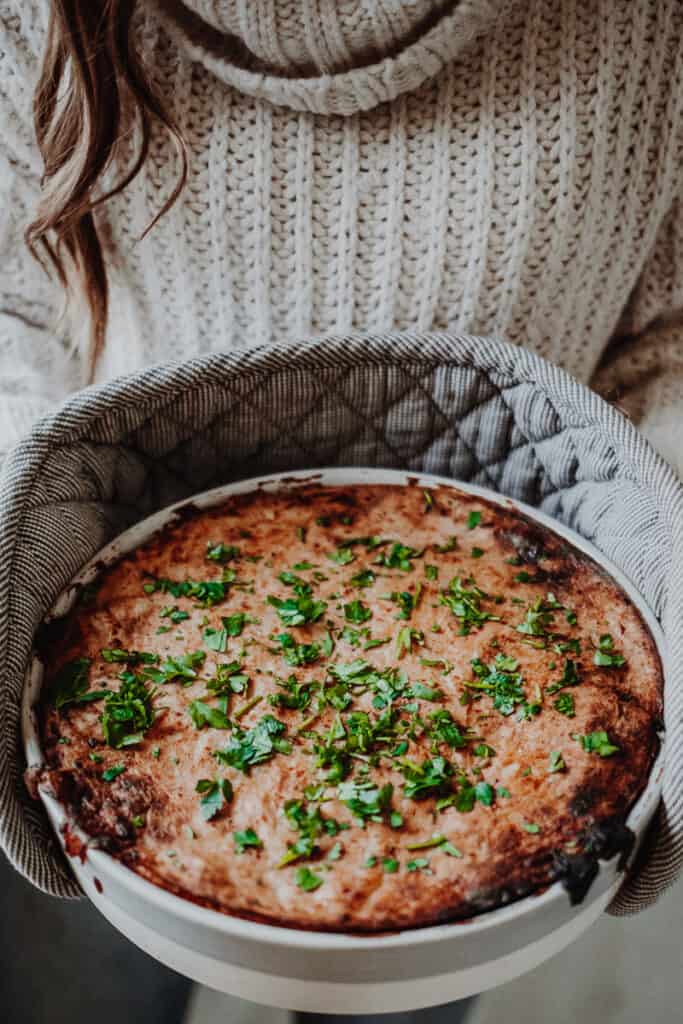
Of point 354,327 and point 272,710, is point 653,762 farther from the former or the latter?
point 354,327

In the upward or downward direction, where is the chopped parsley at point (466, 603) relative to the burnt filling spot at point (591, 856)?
upward

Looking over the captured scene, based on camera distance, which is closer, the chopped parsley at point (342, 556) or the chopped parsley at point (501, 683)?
the chopped parsley at point (501, 683)

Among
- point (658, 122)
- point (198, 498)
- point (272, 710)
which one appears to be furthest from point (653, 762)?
point (658, 122)

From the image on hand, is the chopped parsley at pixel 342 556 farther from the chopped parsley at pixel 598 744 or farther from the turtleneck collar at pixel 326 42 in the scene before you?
the turtleneck collar at pixel 326 42

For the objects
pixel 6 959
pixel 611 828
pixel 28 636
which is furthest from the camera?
pixel 6 959

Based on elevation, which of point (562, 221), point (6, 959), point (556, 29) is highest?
point (556, 29)

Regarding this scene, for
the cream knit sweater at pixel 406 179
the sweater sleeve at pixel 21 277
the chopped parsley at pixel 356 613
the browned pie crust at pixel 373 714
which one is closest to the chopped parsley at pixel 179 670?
the browned pie crust at pixel 373 714

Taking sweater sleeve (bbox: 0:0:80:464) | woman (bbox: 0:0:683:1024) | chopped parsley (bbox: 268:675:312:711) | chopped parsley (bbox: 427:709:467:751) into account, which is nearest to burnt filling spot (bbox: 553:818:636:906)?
chopped parsley (bbox: 427:709:467:751)

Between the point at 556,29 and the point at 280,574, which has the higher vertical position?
the point at 556,29

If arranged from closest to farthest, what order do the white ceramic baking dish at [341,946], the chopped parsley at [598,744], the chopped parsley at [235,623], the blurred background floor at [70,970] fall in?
the white ceramic baking dish at [341,946] < the chopped parsley at [598,744] < the chopped parsley at [235,623] < the blurred background floor at [70,970]
